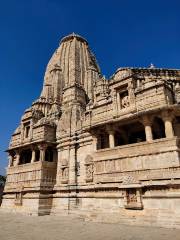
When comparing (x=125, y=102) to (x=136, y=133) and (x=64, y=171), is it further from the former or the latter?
(x=64, y=171)

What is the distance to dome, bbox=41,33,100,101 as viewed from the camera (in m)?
36.6

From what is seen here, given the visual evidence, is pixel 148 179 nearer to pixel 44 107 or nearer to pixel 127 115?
pixel 127 115

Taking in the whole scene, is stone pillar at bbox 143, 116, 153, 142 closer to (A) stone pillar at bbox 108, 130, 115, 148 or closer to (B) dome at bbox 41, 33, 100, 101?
(A) stone pillar at bbox 108, 130, 115, 148

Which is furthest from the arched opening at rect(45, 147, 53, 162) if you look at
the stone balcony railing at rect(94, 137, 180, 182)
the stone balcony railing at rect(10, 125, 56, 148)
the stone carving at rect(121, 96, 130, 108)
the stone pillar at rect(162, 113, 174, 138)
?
the stone pillar at rect(162, 113, 174, 138)

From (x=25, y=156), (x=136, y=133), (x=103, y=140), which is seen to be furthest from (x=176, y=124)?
(x=25, y=156)

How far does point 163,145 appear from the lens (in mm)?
14641

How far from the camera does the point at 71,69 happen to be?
121ft

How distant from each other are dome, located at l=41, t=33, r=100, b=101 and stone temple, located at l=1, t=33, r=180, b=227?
6.81m

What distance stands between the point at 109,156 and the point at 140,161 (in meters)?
2.74

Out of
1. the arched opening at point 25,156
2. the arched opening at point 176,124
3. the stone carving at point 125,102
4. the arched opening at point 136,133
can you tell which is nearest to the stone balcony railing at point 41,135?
the arched opening at point 25,156

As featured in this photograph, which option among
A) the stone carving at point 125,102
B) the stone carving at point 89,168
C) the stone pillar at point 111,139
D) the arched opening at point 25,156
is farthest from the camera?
the arched opening at point 25,156

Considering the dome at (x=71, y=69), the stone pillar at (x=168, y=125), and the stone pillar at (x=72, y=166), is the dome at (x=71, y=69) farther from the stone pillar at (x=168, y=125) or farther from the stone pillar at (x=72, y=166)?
the stone pillar at (x=168, y=125)

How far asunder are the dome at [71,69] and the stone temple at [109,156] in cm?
681

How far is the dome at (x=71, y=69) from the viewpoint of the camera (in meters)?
36.6
